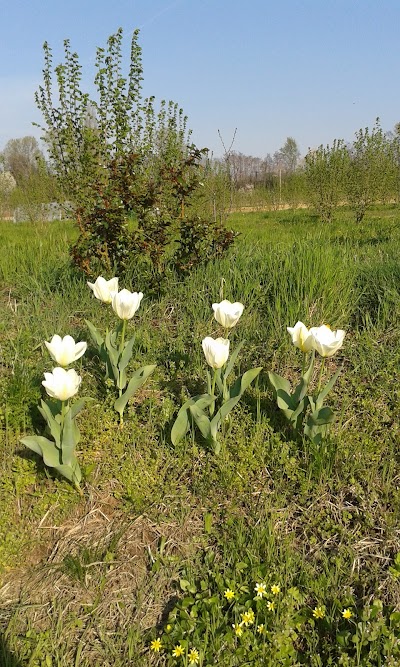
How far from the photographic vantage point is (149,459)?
243 cm

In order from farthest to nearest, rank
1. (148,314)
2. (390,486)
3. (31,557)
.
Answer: (148,314) < (390,486) < (31,557)

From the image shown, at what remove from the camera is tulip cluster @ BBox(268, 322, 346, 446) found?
2.18 metres

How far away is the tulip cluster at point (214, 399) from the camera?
88.7 inches

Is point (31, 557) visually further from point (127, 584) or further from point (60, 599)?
point (127, 584)

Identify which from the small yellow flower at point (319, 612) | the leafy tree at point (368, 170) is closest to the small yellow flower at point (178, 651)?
the small yellow flower at point (319, 612)

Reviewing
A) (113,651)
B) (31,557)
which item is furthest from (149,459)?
(113,651)

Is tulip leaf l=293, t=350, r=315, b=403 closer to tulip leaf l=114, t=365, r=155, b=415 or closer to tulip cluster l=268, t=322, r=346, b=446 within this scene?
tulip cluster l=268, t=322, r=346, b=446

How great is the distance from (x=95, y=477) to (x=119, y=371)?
568mm

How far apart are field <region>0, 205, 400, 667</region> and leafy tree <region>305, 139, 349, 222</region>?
865 centimetres

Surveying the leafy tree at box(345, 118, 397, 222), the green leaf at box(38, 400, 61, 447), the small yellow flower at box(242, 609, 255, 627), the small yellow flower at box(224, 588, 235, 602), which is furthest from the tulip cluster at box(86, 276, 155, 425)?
the leafy tree at box(345, 118, 397, 222)

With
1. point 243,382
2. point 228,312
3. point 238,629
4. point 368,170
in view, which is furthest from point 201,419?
point 368,170

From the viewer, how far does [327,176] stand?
11.6 m

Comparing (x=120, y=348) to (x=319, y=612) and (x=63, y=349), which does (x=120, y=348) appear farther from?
(x=319, y=612)

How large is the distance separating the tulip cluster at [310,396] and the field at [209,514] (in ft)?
0.31
